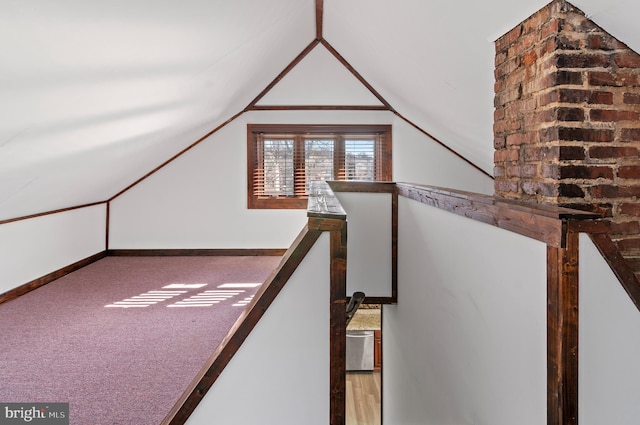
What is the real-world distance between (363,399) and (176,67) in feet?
17.1

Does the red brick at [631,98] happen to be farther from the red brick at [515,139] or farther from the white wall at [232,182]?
the white wall at [232,182]

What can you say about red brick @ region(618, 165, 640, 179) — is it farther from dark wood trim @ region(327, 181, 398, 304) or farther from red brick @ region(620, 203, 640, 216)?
dark wood trim @ region(327, 181, 398, 304)

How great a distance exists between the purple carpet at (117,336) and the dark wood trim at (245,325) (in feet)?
2.32

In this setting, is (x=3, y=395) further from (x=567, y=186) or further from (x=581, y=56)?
(x=581, y=56)

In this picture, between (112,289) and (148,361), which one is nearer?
(148,361)

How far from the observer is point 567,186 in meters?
1.65

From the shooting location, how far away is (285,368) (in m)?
1.32

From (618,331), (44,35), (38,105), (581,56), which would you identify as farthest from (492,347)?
(38,105)

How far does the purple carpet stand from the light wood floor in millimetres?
2551

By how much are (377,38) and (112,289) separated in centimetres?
305

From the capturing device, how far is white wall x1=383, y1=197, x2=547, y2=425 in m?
1.24

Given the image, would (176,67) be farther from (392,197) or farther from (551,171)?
(551,171)

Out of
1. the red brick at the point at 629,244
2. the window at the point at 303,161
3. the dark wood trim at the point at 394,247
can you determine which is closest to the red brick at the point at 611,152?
the red brick at the point at 629,244

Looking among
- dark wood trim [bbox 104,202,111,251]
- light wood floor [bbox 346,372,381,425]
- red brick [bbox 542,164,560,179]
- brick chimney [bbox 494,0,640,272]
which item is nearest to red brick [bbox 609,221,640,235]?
brick chimney [bbox 494,0,640,272]
